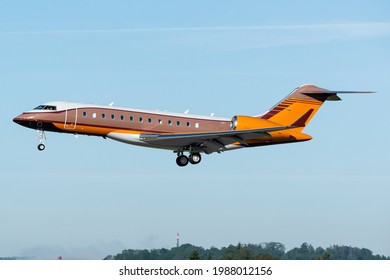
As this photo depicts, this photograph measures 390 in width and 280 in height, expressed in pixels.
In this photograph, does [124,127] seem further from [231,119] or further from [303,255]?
[303,255]

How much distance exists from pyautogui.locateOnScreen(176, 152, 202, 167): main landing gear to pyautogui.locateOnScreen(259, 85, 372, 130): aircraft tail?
506 cm

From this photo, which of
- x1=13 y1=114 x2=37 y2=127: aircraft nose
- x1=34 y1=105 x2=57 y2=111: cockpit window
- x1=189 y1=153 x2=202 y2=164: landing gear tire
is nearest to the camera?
x1=13 y1=114 x2=37 y2=127: aircraft nose

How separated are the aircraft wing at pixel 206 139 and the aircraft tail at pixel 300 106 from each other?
3345 mm

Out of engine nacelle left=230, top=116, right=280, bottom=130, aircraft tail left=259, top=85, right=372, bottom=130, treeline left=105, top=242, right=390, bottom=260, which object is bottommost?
treeline left=105, top=242, right=390, bottom=260

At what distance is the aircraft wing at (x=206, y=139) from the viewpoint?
5344 cm

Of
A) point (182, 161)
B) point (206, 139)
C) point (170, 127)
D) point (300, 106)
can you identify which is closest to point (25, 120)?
point (170, 127)

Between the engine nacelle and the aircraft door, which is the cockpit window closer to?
the aircraft door

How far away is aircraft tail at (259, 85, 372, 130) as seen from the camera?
192 ft

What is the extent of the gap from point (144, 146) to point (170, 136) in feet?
5.77

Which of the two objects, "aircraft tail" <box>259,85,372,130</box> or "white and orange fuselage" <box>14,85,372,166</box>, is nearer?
"white and orange fuselage" <box>14,85,372,166</box>

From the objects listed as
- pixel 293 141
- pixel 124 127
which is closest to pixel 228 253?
pixel 293 141

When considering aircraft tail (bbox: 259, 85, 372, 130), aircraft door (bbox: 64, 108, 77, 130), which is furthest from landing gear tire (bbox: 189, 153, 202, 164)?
aircraft door (bbox: 64, 108, 77, 130)

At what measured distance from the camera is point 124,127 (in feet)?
175

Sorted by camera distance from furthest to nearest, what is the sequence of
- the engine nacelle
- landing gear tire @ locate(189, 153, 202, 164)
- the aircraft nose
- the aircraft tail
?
the aircraft tail < the engine nacelle < landing gear tire @ locate(189, 153, 202, 164) < the aircraft nose
